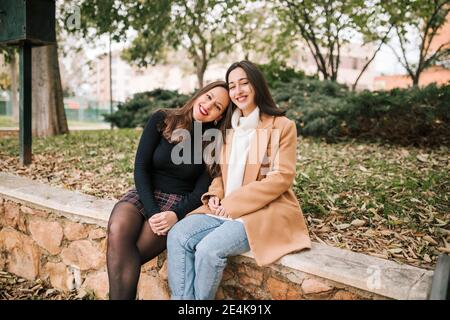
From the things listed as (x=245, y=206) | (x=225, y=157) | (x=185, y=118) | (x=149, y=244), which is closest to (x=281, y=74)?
(x=185, y=118)

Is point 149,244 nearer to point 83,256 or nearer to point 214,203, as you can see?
point 214,203

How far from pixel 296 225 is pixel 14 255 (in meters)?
2.66

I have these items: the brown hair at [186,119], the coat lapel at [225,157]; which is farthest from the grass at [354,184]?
the brown hair at [186,119]

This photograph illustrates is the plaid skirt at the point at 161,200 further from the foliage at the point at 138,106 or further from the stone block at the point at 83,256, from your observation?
the foliage at the point at 138,106

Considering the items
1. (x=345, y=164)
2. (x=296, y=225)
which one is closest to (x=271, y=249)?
(x=296, y=225)

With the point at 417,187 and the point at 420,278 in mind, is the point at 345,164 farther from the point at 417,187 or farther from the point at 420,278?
the point at 420,278

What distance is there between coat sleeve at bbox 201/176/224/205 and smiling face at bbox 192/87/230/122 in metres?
0.46

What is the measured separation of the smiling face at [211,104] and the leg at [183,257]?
2.71 feet

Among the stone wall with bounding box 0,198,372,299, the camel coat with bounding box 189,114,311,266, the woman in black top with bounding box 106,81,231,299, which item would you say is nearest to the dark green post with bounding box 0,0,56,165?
the stone wall with bounding box 0,198,372,299

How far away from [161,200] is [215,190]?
15.5 inches

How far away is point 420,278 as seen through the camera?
6.72 ft

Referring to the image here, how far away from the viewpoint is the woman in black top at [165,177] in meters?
2.53

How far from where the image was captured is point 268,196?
7.95 ft

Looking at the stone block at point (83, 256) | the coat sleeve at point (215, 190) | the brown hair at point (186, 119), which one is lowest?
the stone block at point (83, 256)
